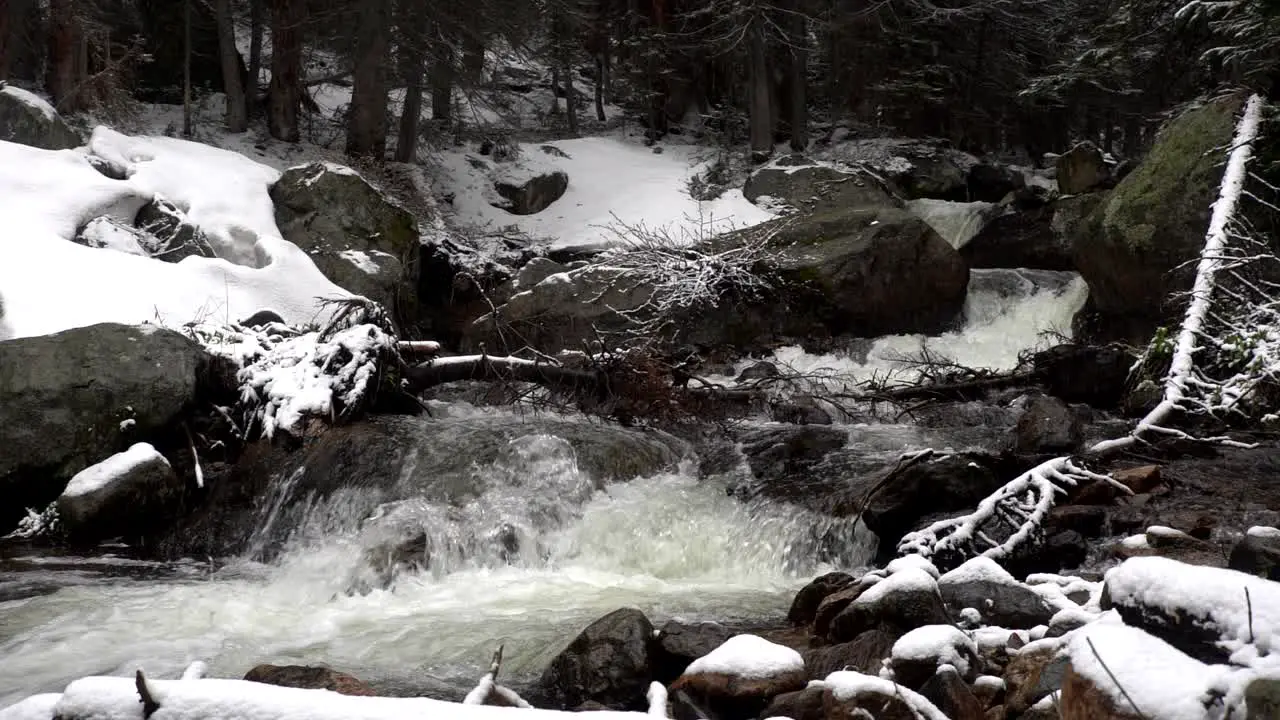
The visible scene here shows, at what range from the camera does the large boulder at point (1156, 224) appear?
31.2 ft

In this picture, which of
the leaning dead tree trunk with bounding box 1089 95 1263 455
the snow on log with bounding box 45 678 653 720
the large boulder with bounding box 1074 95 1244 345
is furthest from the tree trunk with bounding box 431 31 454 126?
the snow on log with bounding box 45 678 653 720

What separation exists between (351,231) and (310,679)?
31.6 ft

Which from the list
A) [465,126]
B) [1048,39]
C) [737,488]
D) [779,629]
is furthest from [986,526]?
[1048,39]

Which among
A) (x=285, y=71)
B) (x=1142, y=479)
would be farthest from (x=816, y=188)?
(x=1142, y=479)

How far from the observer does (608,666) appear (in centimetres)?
416

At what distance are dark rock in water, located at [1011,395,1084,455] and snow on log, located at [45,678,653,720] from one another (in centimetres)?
621

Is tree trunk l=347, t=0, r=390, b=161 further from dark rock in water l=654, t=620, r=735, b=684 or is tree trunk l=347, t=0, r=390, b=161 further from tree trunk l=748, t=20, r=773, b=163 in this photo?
dark rock in water l=654, t=620, r=735, b=684

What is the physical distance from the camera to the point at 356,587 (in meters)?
6.18

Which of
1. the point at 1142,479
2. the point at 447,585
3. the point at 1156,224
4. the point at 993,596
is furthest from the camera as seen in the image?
the point at 1156,224

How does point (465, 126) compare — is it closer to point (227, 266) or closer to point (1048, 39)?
point (227, 266)

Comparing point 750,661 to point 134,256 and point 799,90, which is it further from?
point 799,90

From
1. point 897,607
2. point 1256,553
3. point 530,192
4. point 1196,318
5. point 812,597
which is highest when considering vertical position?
point 530,192

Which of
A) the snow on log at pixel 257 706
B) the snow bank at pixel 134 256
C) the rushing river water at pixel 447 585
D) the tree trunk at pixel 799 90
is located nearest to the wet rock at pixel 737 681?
the rushing river water at pixel 447 585

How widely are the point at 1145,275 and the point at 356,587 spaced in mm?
8963
